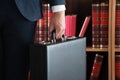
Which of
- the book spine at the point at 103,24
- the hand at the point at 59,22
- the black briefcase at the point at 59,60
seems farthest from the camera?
the book spine at the point at 103,24

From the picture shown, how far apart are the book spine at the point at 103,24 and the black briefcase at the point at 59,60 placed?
0.58 meters

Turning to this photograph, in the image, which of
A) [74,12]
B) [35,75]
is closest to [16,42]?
[35,75]

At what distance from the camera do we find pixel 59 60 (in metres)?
1.09

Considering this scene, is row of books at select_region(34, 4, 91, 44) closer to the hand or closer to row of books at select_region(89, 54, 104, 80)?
row of books at select_region(89, 54, 104, 80)

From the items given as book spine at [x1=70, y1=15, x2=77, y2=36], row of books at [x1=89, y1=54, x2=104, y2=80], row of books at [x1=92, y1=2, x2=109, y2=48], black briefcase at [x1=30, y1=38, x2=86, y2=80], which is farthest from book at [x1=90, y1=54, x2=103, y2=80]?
black briefcase at [x1=30, y1=38, x2=86, y2=80]

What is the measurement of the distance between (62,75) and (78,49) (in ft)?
0.50

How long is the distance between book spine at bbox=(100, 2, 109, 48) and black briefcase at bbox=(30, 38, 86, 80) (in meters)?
0.58

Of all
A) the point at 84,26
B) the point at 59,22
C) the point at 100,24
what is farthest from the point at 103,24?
the point at 59,22

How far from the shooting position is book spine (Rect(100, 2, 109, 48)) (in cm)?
181

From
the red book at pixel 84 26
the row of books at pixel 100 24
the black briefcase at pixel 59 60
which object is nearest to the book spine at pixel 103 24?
the row of books at pixel 100 24

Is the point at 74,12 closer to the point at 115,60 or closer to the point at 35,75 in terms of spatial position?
the point at 115,60

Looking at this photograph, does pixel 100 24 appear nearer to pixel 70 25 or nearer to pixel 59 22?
pixel 70 25

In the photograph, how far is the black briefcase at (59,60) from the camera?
1017 mm

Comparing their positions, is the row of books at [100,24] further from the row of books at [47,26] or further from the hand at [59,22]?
the hand at [59,22]
